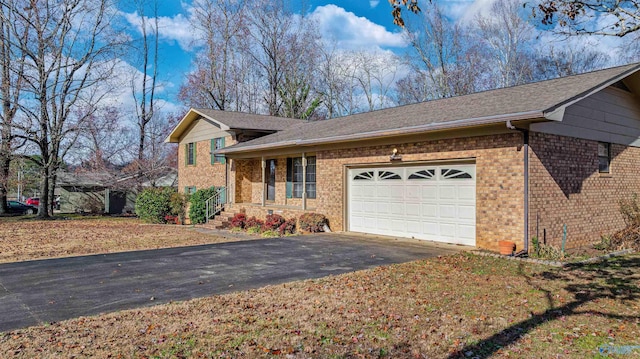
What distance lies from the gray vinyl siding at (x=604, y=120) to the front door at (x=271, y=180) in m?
12.0

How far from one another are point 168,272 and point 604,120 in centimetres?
1171

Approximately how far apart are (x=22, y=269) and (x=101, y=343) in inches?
211

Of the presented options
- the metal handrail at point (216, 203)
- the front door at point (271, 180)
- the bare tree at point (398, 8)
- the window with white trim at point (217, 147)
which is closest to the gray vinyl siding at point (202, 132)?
the window with white trim at point (217, 147)

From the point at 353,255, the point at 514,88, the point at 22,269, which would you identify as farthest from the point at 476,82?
the point at 22,269

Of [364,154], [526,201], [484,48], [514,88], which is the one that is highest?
[484,48]

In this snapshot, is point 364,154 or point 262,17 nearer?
point 364,154

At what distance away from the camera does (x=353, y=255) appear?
10156mm

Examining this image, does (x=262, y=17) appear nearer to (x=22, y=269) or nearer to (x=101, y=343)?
(x=22, y=269)

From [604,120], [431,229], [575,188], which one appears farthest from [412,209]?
[604,120]

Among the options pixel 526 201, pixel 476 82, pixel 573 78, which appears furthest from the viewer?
pixel 476 82

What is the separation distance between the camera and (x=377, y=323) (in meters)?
5.36

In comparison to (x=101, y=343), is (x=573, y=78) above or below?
above

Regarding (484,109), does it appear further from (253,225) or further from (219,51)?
(219,51)

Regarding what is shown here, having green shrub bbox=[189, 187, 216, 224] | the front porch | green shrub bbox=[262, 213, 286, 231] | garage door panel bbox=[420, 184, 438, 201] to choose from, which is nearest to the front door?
the front porch
